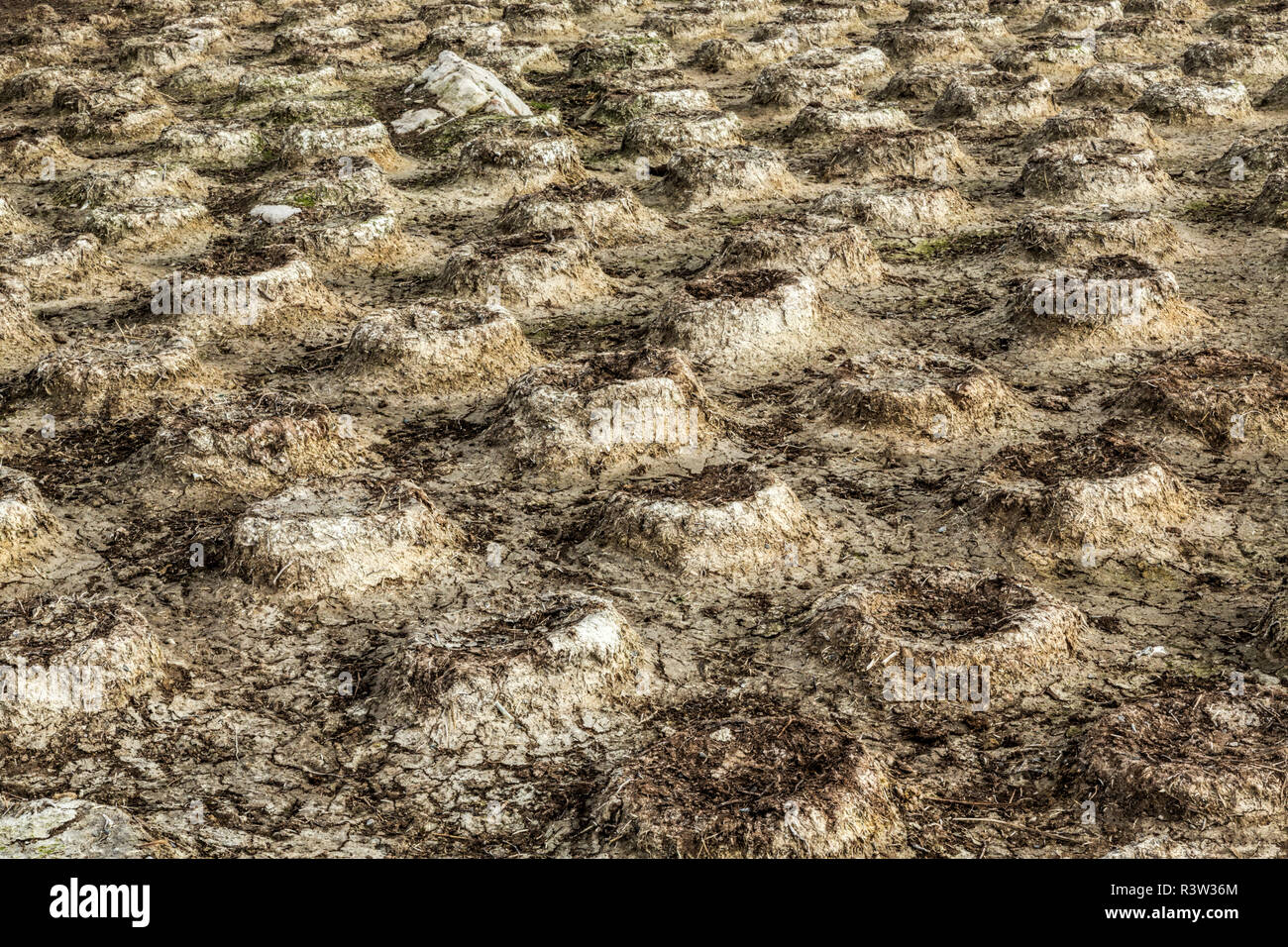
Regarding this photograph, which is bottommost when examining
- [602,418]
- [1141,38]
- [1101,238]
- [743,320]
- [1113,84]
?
[602,418]

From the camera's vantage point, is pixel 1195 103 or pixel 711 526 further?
pixel 1195 103

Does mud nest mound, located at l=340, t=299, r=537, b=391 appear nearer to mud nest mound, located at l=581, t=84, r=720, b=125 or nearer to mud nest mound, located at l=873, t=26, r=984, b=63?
mud nest mound, located at l=581, t=84, r=720, b=125

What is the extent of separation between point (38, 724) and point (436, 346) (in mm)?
5349

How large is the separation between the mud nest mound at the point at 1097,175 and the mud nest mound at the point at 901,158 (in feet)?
3.25

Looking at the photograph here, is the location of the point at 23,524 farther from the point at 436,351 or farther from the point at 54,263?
the point at 54,263

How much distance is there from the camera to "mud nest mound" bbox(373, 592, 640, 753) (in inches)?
290

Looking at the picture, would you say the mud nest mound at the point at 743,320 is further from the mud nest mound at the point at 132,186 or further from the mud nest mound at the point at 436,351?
the mud nest mound at the point at 132,186

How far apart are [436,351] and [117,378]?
2.72 metres

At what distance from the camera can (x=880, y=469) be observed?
10.2 m

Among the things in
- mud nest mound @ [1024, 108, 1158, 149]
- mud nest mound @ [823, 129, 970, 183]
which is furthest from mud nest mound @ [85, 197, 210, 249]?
mud nest mound @ [1024, 108, 1158, 149]

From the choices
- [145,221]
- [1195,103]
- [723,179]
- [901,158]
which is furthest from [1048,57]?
[145,221]

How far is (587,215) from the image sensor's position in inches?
580

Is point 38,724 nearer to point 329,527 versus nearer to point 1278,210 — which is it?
point 329,527

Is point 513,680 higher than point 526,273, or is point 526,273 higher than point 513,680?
point 526,273
